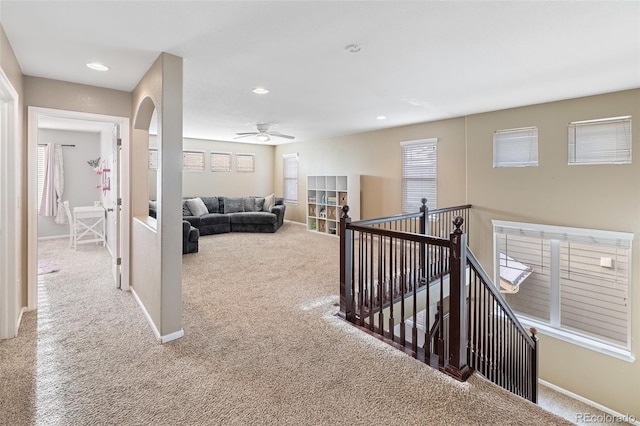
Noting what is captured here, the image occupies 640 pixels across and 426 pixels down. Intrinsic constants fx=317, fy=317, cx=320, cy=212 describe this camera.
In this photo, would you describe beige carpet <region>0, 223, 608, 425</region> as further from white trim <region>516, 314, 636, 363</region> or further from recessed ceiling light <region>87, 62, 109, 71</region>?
white trim <region>516, 314, 636, 363</region>

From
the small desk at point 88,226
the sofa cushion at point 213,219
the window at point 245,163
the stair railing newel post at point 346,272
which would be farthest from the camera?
the window at point 245,163

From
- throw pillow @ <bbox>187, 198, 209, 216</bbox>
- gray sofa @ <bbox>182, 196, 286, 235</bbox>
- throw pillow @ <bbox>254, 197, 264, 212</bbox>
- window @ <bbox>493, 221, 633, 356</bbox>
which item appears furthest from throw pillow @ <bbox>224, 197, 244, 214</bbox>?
window @ <bbox>493, 221, 633, 356</bbox>

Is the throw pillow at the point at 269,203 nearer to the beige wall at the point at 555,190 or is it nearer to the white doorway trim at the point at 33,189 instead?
the beige wall at the point at 555,190

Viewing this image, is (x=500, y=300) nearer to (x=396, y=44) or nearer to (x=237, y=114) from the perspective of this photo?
(x=396, y=44)

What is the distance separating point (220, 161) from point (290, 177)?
6.44 feet

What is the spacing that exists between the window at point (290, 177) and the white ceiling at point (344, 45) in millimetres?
4800

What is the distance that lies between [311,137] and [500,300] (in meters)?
5.97

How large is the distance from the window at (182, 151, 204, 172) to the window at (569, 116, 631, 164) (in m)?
7.48

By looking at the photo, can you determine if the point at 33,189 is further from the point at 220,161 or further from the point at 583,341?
the point at 583,341

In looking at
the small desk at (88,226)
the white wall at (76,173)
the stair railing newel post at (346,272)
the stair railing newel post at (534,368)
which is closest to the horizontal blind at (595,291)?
the stair railing newel post at (534,368)

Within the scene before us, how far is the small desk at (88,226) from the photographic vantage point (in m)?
5.92

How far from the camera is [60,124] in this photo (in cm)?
605

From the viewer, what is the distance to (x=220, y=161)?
845 cm

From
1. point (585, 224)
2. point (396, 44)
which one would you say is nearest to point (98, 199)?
point (396, 44)
